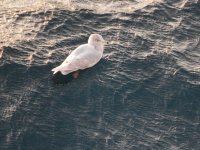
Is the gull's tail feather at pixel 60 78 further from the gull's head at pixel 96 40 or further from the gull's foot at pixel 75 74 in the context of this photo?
the gull's head at pixel 96 40

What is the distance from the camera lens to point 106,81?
1034 centimetres

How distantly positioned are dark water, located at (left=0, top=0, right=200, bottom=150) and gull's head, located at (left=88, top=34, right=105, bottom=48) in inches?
11.2

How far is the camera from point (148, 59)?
36.0 ft

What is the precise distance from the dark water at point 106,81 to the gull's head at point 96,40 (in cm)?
28

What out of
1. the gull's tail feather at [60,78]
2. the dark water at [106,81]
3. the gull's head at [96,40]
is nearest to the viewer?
the dark water at [106,81]

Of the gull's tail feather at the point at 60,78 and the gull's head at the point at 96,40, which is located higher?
the gull's head at the point at 96,40

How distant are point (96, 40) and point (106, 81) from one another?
1.13 metres

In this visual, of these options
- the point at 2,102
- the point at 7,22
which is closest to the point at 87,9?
the point at 7,22

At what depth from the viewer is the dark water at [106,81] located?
9344 millimetres

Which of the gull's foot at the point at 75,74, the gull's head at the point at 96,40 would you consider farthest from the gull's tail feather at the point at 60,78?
the gull's head at the point at 96,40

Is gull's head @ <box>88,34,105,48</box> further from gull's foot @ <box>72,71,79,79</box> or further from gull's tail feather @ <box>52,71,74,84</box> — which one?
gull's tail feather @ <box>52,71,74,84</box>

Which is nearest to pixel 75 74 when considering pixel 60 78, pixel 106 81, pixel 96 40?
pixel 60 78

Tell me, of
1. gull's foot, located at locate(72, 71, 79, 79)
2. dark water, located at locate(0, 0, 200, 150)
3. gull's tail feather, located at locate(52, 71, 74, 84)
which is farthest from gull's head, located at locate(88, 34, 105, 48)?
gull's tail feather, located at locate(52, 71, 74, 84)

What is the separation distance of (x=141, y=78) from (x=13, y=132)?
265cm
